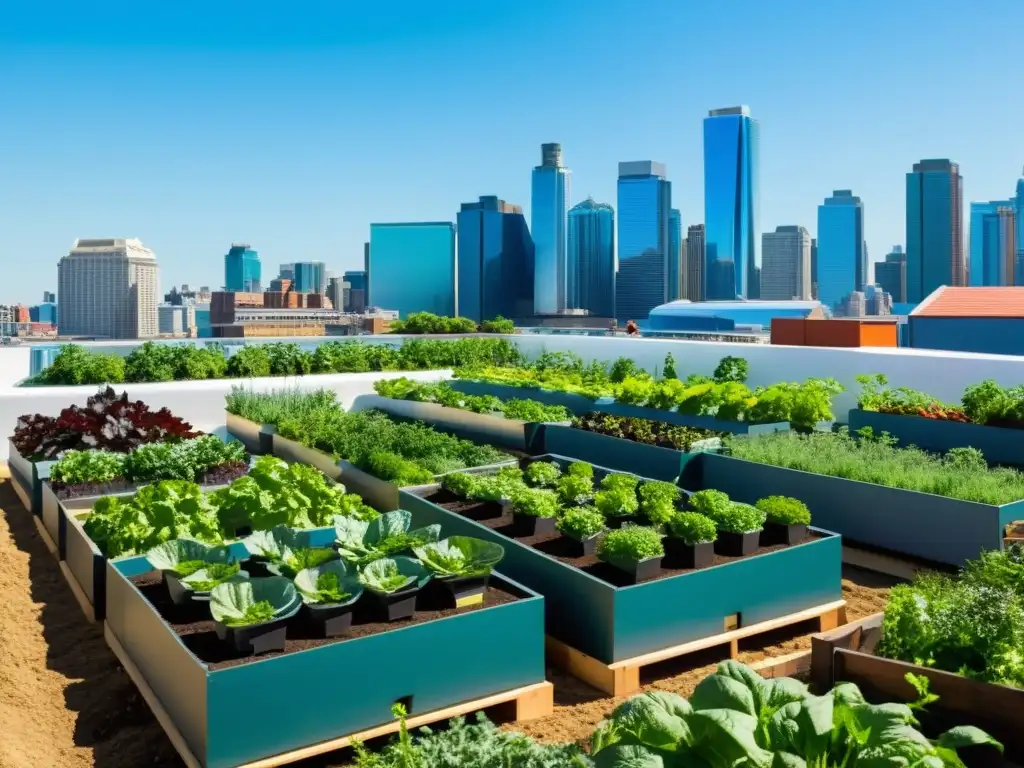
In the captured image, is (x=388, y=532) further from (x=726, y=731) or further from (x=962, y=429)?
(x=962, y=429)

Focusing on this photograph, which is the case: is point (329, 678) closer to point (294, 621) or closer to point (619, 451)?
point (294, 621)

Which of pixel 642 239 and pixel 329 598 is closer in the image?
pixel 329 598

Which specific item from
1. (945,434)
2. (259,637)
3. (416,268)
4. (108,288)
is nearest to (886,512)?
(945,434)

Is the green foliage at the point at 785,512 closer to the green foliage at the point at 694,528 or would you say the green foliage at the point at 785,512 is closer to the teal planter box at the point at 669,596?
the teal planter box at the point at 669,596

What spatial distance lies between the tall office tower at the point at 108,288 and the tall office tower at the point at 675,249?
→ 49.4 meters

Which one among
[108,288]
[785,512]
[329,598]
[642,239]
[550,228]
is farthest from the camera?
[550,228]

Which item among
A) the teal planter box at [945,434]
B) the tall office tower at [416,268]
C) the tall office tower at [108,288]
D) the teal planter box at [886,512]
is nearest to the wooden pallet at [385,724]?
the teal planter box at [886,512]

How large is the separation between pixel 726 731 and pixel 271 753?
1656mm

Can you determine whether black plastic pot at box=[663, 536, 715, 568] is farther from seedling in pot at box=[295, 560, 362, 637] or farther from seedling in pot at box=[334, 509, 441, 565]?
seedling in pot at box=[295, 560, 362, 637]

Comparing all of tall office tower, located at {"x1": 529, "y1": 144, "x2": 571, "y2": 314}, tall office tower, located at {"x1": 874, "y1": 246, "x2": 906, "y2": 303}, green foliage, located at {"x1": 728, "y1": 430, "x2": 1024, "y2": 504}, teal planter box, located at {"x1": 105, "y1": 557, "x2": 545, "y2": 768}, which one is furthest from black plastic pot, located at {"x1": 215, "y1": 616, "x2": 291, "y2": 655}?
tall office tower, located at {"x1": 874, "y1": 246, "x2": 906, "y2": 303}

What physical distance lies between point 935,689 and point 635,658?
4.39ft

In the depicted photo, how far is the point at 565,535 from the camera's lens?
4754mm

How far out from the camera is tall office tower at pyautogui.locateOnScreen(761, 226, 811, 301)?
4200 inches

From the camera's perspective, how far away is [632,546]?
402cm
